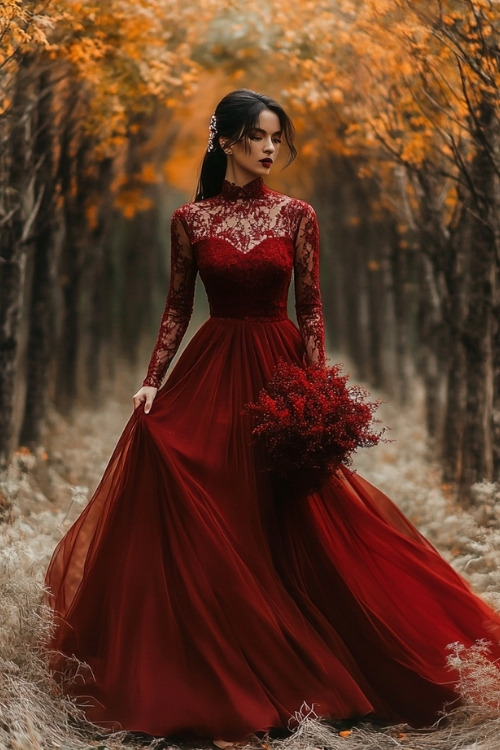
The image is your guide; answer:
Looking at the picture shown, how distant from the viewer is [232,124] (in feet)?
16.9

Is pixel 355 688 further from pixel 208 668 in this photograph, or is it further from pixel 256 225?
pixel 256 225

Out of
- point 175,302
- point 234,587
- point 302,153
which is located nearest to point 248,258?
point 175,302

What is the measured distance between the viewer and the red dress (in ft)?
15.3

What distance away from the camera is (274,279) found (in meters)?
5.19

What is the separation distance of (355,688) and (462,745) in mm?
568

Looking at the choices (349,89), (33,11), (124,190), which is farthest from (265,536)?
(124,190)

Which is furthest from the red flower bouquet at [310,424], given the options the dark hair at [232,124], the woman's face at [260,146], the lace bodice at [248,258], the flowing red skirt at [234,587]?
the dark hair at [232,124]

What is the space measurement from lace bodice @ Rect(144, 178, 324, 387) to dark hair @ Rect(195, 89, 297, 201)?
17 centimetres

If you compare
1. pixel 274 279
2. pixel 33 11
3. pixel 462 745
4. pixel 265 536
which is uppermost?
pixel 33 11

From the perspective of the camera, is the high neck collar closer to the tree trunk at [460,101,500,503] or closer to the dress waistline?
the dress waistline

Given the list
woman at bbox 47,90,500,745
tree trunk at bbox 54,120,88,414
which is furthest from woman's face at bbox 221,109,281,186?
tree trunk at bbox 54,120,88,414

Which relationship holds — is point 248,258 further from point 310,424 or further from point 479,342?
point 479,342

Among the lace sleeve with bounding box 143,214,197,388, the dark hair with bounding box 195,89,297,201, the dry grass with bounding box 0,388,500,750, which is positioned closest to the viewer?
the dry grass with bounding box 0,388,500,750

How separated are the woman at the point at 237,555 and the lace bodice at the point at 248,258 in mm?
11
